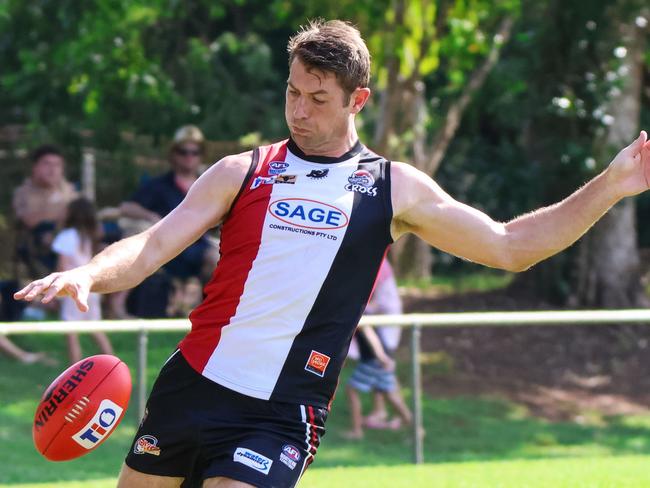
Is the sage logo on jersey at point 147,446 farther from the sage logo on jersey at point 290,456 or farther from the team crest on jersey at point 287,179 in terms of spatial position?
the team crest on jersey at point 287,179

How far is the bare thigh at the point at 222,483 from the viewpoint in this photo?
4.09 meters

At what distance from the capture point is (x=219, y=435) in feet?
13.9

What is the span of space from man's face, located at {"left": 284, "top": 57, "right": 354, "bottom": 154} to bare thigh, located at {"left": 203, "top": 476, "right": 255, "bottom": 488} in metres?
1.21

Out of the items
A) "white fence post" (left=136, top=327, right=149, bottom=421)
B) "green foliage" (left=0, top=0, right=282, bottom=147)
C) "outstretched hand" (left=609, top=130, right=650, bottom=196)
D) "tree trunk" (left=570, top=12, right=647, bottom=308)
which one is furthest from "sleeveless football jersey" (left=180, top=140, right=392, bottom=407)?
"tree trunk" (left=570, top=12, right=647, bottom=308)

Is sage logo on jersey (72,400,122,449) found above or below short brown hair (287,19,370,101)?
below

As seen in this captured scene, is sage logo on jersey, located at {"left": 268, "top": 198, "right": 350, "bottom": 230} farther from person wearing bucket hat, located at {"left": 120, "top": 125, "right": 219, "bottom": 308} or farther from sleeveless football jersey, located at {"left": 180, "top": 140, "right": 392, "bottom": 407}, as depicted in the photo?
person wearing bucket hat, located at {"left": 120, "top": 125, "right": 219, "bottom": 308}

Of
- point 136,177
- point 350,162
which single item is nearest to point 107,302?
point 136,177

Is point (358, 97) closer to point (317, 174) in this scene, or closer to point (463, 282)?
point (317, 174)

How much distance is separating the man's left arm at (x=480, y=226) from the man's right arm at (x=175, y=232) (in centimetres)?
59

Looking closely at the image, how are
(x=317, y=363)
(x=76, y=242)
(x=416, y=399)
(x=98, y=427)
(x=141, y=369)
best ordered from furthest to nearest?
(x=76, y=242), (x=416, y=399), (x=141, y=369), (x=98, y=427), (x=317, y=363)

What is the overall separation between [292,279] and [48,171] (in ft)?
26.2

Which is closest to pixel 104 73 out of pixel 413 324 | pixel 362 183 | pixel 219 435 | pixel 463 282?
pixel 413 324

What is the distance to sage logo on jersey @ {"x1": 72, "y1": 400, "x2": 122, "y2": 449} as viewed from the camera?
4.53m

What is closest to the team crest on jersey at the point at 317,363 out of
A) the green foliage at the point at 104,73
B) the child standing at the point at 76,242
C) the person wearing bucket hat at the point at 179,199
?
the child standing at the point at 76,242
